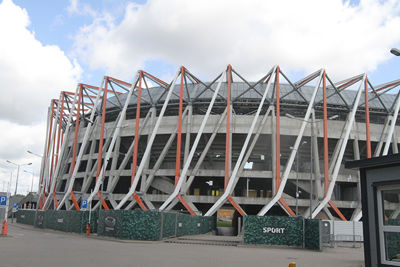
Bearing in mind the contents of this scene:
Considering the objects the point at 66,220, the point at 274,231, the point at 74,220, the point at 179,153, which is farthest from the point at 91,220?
the point at 274,231

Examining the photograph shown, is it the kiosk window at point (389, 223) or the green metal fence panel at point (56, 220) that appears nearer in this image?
the kiosk window at point (389, 223)

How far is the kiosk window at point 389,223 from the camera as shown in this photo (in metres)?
10.5

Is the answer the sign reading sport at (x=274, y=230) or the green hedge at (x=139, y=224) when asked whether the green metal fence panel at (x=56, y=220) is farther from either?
the sign reading sport at (x=274, y=230)

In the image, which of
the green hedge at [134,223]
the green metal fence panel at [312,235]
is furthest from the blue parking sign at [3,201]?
the green metal fence panel at [312,235]

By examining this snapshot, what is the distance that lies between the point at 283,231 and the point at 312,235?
1774 mm

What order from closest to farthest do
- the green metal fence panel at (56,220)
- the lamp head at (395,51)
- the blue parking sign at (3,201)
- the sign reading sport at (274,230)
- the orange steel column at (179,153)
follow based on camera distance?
the lamp head at (395,51) → the sign reading sport at (274,230) → the blue parking sign at (3,201) → the green metal fence panel at (56,220) → the orange steel column at (179,153)

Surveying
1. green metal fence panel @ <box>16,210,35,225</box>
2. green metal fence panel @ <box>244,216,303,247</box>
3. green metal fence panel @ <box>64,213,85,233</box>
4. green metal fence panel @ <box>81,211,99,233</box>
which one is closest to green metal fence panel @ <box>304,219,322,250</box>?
green metal fence panel @ <box>244,216,303,247</box>

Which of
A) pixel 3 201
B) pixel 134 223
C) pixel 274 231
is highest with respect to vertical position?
pixel 3 201

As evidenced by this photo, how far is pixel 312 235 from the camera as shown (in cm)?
2275

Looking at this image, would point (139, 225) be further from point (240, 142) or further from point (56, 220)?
point (240, 142)

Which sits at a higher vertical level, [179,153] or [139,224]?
[179,153]

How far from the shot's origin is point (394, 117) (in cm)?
4250

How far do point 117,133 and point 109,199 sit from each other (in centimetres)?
761

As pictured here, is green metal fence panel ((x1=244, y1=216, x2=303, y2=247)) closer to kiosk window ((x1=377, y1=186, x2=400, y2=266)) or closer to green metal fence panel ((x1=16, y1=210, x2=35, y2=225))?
kiosk window ((x1=377, y1=186, x2=400, y2=266))
